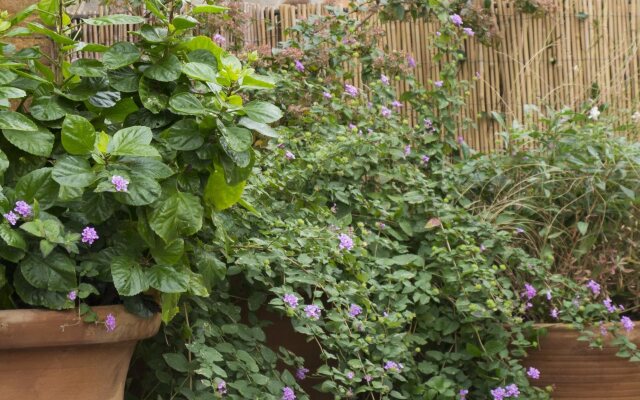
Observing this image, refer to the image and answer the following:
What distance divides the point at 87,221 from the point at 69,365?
0.28m

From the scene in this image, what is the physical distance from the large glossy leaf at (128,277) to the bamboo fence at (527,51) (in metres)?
2.53

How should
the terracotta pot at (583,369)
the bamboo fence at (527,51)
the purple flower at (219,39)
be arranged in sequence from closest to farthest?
the terracotta pot at (583,369) → the purple flower at (219,39) → the bamboo fence at (527,51)

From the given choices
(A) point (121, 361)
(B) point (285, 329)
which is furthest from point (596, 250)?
(A) point (121, 361)

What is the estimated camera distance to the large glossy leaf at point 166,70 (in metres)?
1.97

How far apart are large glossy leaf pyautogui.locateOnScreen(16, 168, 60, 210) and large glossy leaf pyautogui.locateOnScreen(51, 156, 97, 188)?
45 millimetres

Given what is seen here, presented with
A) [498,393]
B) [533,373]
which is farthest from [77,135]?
[533,373]

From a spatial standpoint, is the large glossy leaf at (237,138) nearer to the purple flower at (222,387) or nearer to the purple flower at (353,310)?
the purple flower at (222,387)

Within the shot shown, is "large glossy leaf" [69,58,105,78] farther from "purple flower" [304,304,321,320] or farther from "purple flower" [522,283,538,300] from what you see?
"purple flower" [522,283,538,300]

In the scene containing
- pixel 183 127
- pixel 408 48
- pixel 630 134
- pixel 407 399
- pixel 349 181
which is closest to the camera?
Result: pixel 183 127

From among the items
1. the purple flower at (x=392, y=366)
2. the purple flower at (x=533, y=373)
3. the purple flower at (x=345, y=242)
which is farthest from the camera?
the purple flower at (x=533, y=373)

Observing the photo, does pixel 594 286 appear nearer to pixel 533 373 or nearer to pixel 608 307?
pixel 608 307

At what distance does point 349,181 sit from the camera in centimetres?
317

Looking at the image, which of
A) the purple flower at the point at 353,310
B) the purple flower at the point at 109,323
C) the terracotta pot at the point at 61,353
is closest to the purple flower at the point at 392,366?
the purple flower at the point at 353,310

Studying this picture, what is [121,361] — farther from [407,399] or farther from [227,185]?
[407,399]
